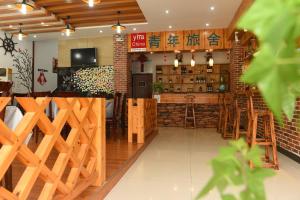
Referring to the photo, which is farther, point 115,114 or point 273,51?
point 115,114

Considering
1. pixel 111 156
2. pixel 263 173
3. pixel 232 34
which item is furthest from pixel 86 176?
pixel 232 34

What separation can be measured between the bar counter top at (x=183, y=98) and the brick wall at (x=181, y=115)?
0.26 m

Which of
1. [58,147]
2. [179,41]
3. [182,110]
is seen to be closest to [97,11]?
[179,41]

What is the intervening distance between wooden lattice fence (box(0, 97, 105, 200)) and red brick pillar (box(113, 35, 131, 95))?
623 cm

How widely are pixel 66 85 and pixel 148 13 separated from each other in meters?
4.49

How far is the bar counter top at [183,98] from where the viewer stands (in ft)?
26.3

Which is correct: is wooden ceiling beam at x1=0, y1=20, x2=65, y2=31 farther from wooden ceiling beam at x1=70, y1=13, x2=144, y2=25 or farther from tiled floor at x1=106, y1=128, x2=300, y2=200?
tiled floor at x1=106, y1=128, x2=300, y2=200

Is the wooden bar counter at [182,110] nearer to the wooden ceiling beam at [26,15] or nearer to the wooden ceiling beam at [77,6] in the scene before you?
the wooden ceiling beam at [77,6]

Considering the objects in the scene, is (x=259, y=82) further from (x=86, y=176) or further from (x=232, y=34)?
(x=232, y=34)

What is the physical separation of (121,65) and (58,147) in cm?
697

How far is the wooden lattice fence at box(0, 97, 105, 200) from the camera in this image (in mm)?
1454

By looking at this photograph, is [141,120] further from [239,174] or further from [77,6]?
[239,174]

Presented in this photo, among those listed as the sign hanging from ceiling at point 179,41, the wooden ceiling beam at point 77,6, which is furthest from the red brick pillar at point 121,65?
the wooden ceiling beam at point 77,6

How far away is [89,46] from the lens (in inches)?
368
